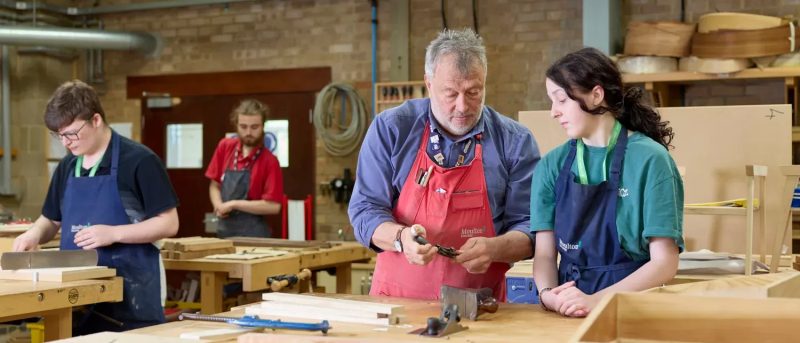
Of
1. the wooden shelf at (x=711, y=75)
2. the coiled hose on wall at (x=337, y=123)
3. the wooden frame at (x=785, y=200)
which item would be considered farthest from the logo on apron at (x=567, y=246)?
the coiled hose on wall at (x=337, y=123)

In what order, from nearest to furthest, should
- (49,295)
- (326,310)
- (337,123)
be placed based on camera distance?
1. (326,310)
2. (49,295)
3. (337,123)

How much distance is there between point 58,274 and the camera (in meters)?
3.95

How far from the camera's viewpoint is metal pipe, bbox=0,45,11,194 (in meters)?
9.88

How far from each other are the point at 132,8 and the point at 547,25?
4485mm

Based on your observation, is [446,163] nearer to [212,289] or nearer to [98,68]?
[212,289]

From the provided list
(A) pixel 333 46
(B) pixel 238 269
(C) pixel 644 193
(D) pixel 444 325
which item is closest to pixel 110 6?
(A) pixel 333 46

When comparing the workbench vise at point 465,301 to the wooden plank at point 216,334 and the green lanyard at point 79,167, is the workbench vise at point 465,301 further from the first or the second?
the green lanyard at point 79,167

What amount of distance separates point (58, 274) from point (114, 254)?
33cm

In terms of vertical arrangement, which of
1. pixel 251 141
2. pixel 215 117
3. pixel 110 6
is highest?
pixel 110 6

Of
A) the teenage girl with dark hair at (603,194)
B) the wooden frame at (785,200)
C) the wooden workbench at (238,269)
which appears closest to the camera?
the teenage girl with dark hair at (603,194)

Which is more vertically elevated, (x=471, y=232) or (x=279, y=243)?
(x=471, y=232)

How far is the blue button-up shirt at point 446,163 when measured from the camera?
10.7 ft

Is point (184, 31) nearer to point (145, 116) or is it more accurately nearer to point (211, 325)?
point (145, 116)

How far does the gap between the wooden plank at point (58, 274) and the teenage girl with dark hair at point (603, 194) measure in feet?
6.62
